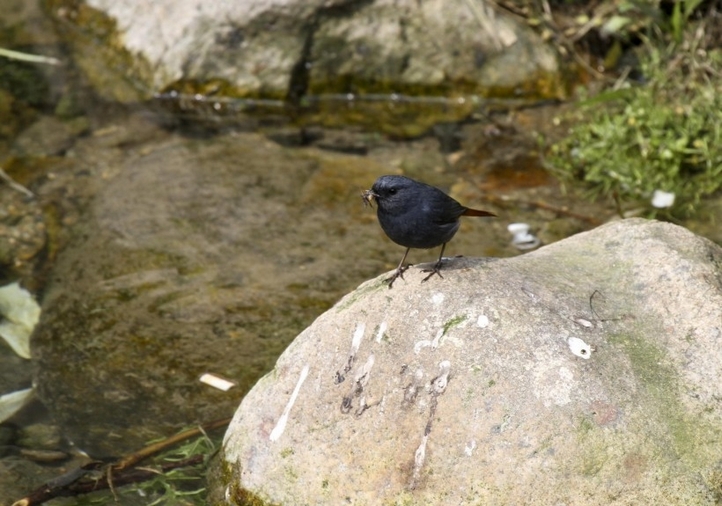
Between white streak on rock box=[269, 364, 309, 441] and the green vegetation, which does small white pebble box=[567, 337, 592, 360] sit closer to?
white streak on rock box=[269, 364, 309, 441]

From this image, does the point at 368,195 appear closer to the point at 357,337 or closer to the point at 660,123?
the point at 357,337

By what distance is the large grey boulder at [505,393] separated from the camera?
3385mm

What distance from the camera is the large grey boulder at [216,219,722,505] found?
11.1 feet

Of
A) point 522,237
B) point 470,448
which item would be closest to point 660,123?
point 522,237

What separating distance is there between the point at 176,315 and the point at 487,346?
2.72m

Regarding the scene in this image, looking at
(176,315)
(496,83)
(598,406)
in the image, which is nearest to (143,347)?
(176,315)

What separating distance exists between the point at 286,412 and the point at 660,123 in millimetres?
4741

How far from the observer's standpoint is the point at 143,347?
546cm

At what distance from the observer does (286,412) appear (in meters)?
3.88

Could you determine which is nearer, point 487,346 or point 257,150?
point 487,346

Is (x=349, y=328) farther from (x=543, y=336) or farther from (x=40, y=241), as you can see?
(x=40, y=241)

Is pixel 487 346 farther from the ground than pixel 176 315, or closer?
farther from the ground

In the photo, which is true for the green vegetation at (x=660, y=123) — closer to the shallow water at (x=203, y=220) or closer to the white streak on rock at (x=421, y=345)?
the shallow water at (x=203, y=220)

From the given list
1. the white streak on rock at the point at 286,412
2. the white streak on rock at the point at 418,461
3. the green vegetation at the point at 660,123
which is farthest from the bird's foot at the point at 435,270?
the green vegetation at the point at 660,123
